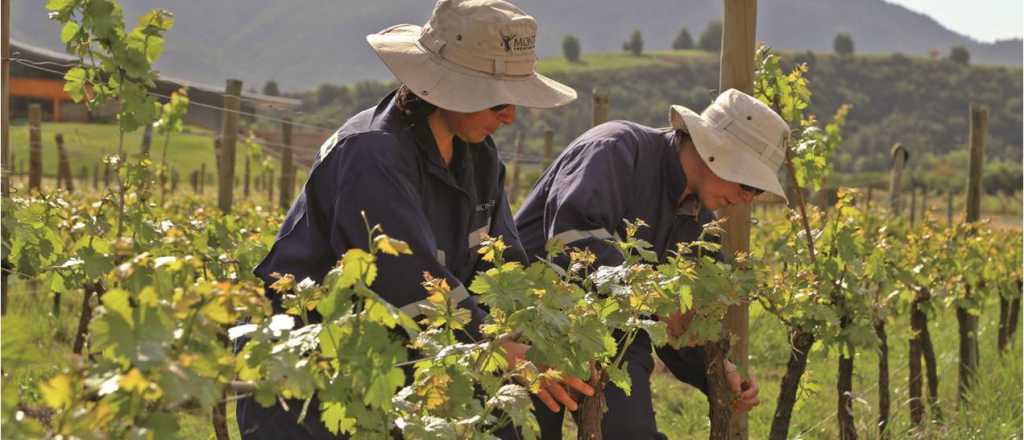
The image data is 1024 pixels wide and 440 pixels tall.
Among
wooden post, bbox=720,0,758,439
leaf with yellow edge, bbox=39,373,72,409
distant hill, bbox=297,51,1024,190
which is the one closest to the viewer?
leaf with yellow edge, bbox=39,373,72,409

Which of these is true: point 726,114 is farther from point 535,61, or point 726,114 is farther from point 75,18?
point 75,18

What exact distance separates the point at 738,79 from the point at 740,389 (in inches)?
44.8

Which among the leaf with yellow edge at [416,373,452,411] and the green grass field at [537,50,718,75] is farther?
the green grass field at [537,50,718,75]

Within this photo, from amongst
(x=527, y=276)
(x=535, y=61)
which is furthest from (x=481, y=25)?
(x=527, y=276)

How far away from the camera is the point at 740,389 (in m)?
4.38

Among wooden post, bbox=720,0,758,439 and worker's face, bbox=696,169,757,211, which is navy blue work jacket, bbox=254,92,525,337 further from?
wooden post, bbox=720,0,758,439

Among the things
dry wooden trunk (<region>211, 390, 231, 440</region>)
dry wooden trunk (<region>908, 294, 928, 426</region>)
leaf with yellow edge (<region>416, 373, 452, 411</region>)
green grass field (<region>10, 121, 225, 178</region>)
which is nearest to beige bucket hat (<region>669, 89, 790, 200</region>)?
dry wooden trunk (<region>211, 390, 231, 440</region>)

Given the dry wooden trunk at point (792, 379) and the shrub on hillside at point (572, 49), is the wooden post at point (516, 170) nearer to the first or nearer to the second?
the dry wooden trunk at point (792, 379)

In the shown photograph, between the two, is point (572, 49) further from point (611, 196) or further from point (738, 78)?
point (611, 196)

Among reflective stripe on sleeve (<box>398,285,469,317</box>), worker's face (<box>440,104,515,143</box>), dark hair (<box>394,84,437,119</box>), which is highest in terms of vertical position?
dark hair (<box>394,84,437,119</box>)

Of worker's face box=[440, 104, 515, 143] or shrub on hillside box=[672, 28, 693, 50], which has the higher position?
shrub on hillside box=[672, 28, 693, 50]

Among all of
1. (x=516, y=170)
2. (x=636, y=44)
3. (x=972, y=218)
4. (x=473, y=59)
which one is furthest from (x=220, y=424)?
(x=636, y=44)

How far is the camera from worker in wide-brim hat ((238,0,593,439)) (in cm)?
302

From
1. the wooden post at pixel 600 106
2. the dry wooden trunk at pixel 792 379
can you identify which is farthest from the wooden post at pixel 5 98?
the wooden post at pixel 600 106
